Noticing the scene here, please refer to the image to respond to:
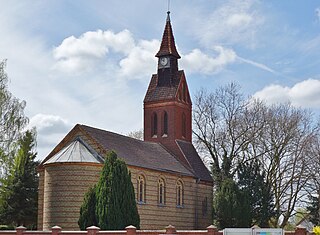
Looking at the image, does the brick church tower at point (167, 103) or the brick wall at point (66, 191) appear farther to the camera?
the brick church tower at point (167, 103)

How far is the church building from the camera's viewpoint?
3616 centimetres

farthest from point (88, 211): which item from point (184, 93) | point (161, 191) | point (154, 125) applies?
point (184, 93)

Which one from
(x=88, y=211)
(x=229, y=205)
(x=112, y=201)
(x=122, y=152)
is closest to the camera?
(x=112, y=201)

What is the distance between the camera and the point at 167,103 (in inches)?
1906

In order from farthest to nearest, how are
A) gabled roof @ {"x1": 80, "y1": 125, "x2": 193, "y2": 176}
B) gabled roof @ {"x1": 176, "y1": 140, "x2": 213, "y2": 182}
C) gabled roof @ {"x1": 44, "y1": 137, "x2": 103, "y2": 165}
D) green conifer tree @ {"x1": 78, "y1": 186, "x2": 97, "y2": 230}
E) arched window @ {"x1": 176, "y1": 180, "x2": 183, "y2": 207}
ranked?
gabled roof @ {"x1": 176, "y1": 140, "x2": 213, "y2": 182}, arched window @ {"x1": 176, "y1": 180, "x2": 183, "y2": 207}, gabled roof @ {"x1": 80, "y1": 125, "x2": 193, "y2": 176}, gabled roof @ {"x1": 44, "y1": 137, "x2": 103, "y2": 165}, green conifer tree @ {"x1": 78, "y1": 186, "x2": 97, "y2": 230}

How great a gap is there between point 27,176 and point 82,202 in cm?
1504

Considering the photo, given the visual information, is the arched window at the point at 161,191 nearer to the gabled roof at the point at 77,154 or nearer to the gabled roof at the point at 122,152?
the gabled roof at the point at 122,152

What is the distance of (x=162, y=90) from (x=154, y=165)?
31.7 ft

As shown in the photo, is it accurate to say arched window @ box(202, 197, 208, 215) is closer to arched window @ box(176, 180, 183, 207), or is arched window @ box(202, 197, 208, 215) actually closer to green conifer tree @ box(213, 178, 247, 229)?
green conifer tree @ box(213, 178, 247, 229)

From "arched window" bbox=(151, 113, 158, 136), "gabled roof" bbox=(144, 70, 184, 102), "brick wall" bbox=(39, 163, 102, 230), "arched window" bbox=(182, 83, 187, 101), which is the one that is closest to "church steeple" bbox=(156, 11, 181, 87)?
"gabled roof" bbox=(144, 70, 184, 102)

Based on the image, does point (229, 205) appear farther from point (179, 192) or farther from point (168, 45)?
point (168, 45)

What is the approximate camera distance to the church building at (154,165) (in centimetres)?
3616

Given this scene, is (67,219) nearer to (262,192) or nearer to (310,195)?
(262,192)

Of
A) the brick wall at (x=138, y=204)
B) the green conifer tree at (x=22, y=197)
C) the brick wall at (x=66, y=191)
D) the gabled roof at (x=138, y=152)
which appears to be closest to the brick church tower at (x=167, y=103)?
the gabled roof at (x=138, y=152)
